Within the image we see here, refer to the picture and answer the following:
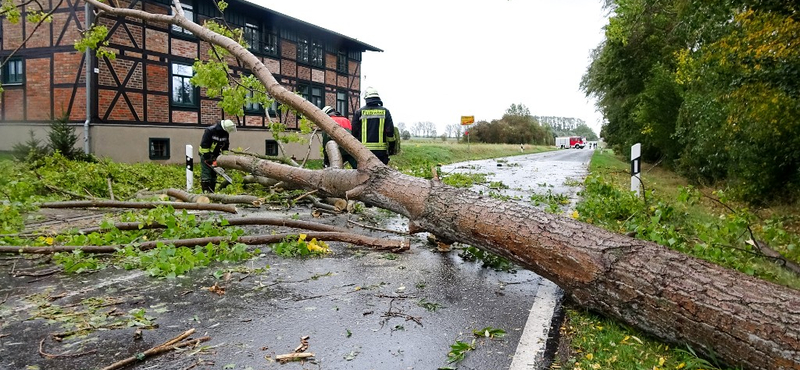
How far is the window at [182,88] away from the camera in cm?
1912

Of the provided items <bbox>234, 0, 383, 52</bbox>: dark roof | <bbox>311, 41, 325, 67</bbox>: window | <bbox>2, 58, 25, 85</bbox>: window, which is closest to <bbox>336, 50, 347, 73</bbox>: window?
<bbox>234, 0, 383, 52</bbox>: dark roof

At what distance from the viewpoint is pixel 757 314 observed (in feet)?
8.54

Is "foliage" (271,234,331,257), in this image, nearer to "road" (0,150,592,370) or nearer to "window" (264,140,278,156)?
"road" (0,150,592,370)

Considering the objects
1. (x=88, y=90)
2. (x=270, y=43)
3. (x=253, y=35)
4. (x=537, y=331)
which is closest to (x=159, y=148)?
(x=88, y=90)

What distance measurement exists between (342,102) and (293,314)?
26.5 meters

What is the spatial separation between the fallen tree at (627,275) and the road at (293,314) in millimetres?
408

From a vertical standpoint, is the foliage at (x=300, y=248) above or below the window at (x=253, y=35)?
below

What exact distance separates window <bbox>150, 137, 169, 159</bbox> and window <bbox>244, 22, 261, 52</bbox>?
20.1 ft

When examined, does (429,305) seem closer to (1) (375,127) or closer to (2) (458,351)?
(2) (458,351)

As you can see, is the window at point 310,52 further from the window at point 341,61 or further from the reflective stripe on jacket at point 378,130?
the reflective stripe on jacket at point 378,130

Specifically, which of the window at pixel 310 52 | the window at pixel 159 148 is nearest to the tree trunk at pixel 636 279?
the window at pixel 159 148

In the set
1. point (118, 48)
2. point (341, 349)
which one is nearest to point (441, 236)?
point (341, 349)

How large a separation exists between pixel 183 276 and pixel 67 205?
414cm

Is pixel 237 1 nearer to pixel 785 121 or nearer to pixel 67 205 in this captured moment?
pixel 67 205
